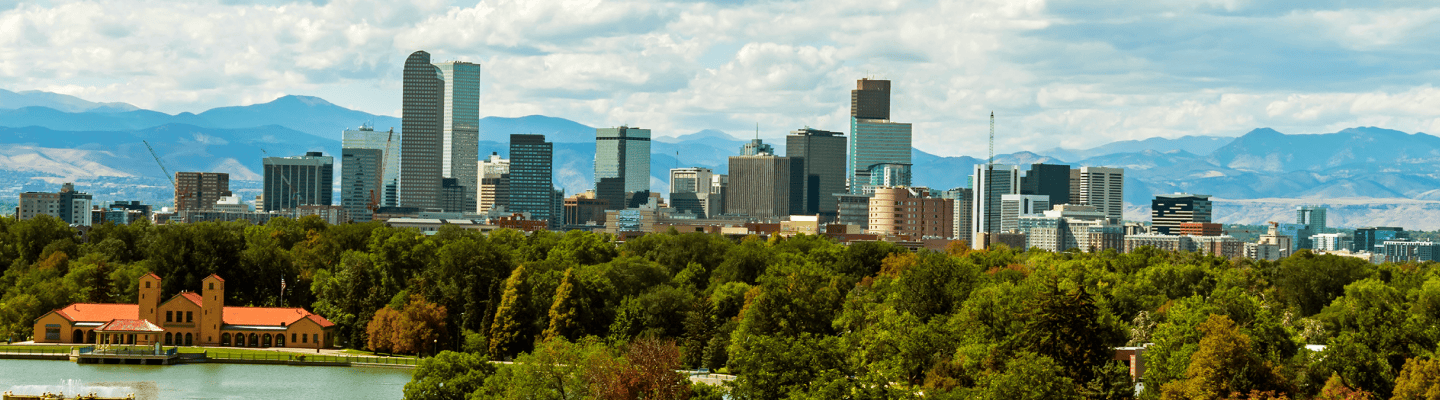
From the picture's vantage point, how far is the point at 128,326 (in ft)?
322

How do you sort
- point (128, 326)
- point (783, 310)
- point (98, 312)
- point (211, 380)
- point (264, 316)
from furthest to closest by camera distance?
point (264, 316)
point (98, 312)
point (128, 326)
point (783, 310)
point (211, 380)

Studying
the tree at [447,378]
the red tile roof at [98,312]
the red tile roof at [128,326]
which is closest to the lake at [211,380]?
the red tile roof at [128,326]

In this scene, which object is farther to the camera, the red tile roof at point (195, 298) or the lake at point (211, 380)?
the red tile roof at point (195, 298)

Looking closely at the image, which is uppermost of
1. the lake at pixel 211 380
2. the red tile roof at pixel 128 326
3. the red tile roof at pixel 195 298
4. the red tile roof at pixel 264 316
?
the red tile roof at pixel 195 298

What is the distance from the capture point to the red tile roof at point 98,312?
330 ft

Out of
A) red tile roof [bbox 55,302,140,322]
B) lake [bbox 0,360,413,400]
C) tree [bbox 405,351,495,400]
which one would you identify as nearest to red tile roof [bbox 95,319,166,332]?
red tile roof [bbox 55,302,140,322]

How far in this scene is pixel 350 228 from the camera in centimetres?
12556

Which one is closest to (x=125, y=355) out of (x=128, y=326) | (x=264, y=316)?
(x=128, y=326)

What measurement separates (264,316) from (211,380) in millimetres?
21327

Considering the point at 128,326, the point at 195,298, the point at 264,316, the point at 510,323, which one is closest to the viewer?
the point at 510,323

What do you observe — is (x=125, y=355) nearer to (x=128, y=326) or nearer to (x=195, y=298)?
(x=128, y=326)

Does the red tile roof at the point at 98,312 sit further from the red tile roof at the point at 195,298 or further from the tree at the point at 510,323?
the tree at the point at 510,323

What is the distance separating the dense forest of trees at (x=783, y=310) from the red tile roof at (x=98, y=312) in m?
3.23

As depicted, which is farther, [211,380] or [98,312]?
[98,312]
